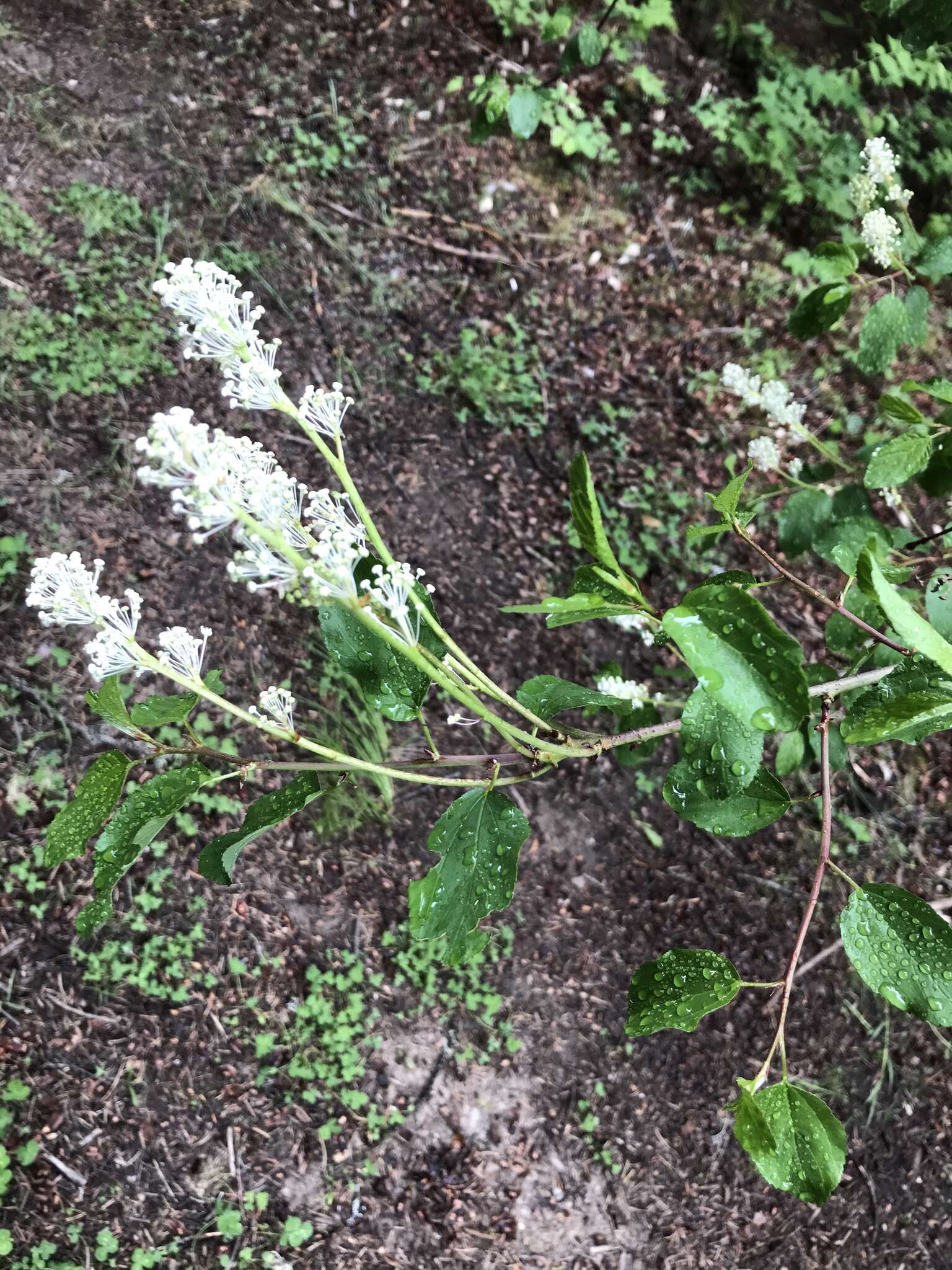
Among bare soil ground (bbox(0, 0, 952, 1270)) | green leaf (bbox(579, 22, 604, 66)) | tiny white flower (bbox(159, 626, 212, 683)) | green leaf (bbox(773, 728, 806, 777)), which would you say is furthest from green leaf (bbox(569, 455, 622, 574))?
green leaf (bbox(579, 22, 604, 66))

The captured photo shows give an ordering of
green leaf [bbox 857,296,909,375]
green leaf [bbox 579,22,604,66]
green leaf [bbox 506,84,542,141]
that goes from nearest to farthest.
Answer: green leaf [bbox 857,296,909,375] → green leaf [bbox 579,22,604,66] → green leaf [bbox 506,84,542,141]

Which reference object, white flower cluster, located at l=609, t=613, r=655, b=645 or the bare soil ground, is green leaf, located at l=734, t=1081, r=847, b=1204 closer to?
white flower cluster, located at l=609, t=613, r=655, b=645

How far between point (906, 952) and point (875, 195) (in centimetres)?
153

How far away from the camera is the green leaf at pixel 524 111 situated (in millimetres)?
2201

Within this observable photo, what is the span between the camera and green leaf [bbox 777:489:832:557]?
183 centimetres

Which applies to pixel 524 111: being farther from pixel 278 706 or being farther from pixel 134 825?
pixel 134 825

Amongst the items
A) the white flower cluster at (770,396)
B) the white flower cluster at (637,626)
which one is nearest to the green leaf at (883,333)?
the white flower cluster at (770,396)

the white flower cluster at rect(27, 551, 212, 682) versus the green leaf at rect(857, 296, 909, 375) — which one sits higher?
the green leaf at rect(857, 296, 909, 375)

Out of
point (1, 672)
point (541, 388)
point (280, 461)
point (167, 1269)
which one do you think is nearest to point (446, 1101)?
point (167, 1269)

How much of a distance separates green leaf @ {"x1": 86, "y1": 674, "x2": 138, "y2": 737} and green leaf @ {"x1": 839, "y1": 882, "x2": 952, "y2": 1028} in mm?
967

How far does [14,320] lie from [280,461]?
3.12 ft

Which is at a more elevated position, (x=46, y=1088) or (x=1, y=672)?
(x=1, y=672)

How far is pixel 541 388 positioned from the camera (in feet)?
9.22

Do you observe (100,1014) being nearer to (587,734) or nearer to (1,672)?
(1,672)
